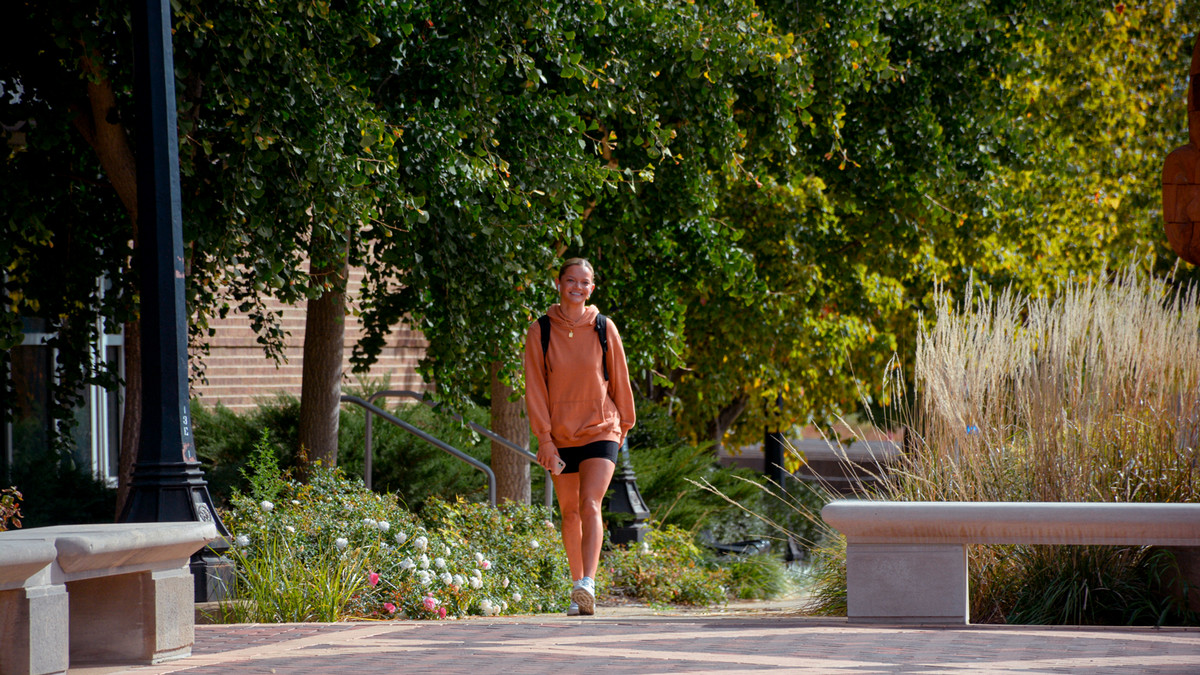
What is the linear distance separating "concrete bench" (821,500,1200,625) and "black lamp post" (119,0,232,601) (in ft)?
10.2

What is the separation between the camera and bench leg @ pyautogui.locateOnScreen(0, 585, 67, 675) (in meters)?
4.37

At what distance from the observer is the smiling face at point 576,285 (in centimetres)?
703

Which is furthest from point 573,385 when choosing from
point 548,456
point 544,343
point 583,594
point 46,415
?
point 46,415

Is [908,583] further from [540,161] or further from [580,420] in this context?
[540,161]

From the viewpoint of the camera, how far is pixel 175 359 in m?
6.45

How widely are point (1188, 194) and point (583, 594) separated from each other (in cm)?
358

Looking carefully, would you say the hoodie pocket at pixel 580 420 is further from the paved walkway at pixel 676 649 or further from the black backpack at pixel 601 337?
the paved walkway at pixel 676 649

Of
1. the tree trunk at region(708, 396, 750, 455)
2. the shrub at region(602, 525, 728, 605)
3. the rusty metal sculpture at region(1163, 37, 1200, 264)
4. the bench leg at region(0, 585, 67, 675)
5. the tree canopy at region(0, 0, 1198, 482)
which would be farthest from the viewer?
the tree trunk at region(708, 396, 750, 455)

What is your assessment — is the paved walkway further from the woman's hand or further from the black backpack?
the black backpack

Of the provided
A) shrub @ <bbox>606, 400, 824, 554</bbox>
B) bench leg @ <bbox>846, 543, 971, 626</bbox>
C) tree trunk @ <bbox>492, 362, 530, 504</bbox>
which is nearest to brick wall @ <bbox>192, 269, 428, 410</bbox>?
tree trunk @ <bbox>492, 362, 530, 504</bbox>

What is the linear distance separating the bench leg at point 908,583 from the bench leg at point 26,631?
346 cm

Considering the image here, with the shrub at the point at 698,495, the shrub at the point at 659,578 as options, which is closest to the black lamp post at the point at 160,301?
the shrub at the point at 659,578

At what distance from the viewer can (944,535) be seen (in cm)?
614

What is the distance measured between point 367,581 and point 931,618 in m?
3.13
